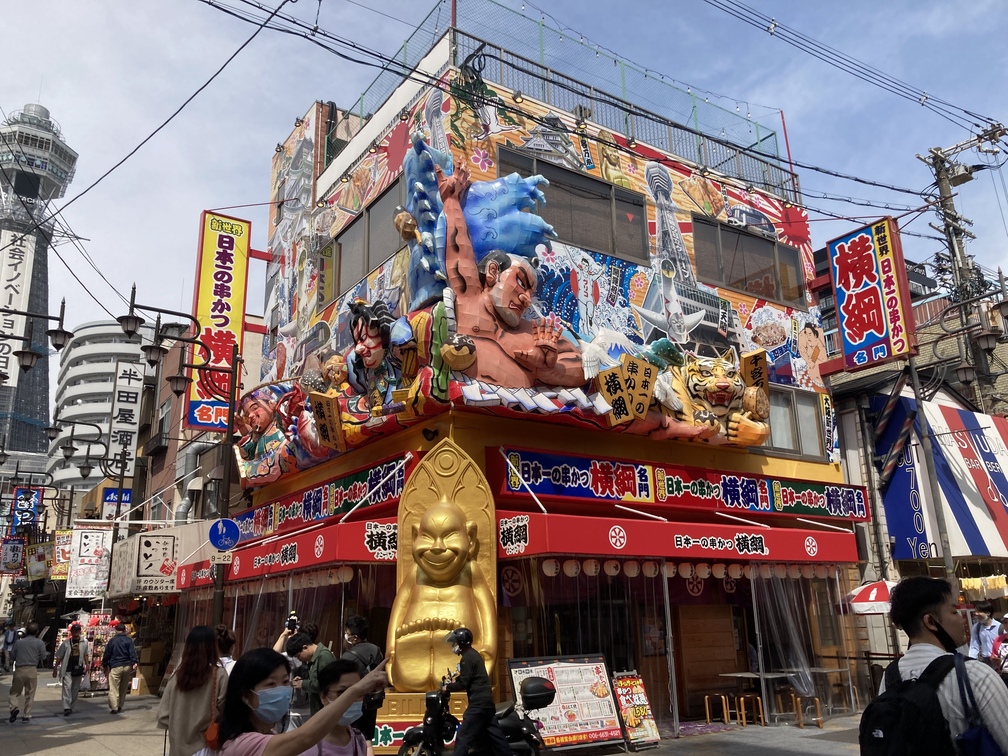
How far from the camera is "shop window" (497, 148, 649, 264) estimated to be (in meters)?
16.3

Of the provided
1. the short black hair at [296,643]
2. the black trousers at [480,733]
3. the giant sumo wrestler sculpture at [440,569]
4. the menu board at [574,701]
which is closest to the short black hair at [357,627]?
the short black hair at [296,643]

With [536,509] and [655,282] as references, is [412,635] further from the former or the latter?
[655,282]

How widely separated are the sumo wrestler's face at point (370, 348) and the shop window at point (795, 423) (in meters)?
9.29

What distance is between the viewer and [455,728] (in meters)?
8.55

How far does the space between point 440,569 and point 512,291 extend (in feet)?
15.8

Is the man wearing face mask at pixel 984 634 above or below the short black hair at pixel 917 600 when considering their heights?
below

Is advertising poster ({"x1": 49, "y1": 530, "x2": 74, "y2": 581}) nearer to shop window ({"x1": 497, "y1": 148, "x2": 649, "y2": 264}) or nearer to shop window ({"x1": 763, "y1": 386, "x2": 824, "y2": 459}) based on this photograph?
shop window ({"x1": 497, "y1": 148, "x2": 649, "y2": 264})

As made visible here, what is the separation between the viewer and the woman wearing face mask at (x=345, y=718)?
3904 mm

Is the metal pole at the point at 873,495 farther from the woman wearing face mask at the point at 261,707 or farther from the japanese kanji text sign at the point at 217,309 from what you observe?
the woman wearing face mask at the point at 261,707

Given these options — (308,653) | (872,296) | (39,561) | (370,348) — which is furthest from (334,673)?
(39,561)

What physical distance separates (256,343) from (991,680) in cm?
3015

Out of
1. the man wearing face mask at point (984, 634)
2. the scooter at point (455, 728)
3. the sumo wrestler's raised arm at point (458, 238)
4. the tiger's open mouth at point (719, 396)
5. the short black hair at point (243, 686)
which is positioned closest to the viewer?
the short black hair at point (243, 686)

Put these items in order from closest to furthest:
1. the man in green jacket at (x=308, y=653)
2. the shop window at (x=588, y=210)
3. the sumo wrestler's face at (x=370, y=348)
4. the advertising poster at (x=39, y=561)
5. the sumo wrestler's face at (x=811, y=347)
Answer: the man in green jacket at (x=308, y=653) < the sumo wrestler's face at (x=370, y=348) < the shop window at (x=588, y=210) < the sumo wrestler's face at (x=811, y=347) < the advertising poster at (x=39, y=561)

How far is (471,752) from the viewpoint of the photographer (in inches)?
311
